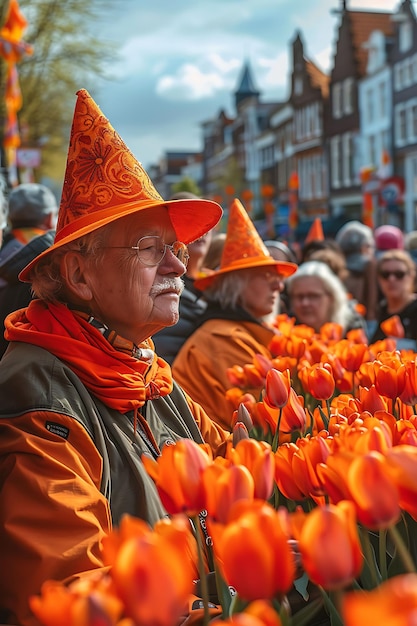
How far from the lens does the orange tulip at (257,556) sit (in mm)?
841

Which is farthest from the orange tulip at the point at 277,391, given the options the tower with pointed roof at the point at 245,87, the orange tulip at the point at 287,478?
the tower with pointed roof at the point at 245,87

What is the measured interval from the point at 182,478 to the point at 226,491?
9 centimetres

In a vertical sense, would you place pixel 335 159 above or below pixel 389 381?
above

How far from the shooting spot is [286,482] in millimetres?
1377

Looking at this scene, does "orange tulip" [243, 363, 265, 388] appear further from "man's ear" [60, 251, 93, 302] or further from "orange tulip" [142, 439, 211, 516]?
"orange tulip" [142, 439, 211, 516]

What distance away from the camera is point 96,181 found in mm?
2105

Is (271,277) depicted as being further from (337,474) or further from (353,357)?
(337,474)

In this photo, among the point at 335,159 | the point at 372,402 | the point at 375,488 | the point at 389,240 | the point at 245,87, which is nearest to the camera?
the point at 375,488

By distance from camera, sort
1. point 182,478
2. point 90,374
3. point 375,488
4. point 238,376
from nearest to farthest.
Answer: point 375,488, point 182,478, point 90,374, point 238,376

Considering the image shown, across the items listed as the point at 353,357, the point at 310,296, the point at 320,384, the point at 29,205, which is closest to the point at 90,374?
the point at 320,384

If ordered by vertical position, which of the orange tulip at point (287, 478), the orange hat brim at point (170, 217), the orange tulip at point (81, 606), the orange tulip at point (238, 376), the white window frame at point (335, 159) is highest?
the white window frame at point (335, 159)

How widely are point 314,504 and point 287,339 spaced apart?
1.59 m

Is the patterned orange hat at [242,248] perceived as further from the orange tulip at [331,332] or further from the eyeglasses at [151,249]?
the eyeglasses at [151,249]

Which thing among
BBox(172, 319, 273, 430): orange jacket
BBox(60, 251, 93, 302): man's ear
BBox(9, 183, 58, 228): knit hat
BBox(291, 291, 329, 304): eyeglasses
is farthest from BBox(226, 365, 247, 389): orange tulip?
BBox(291, 291, 329, 304): eyeglasses
